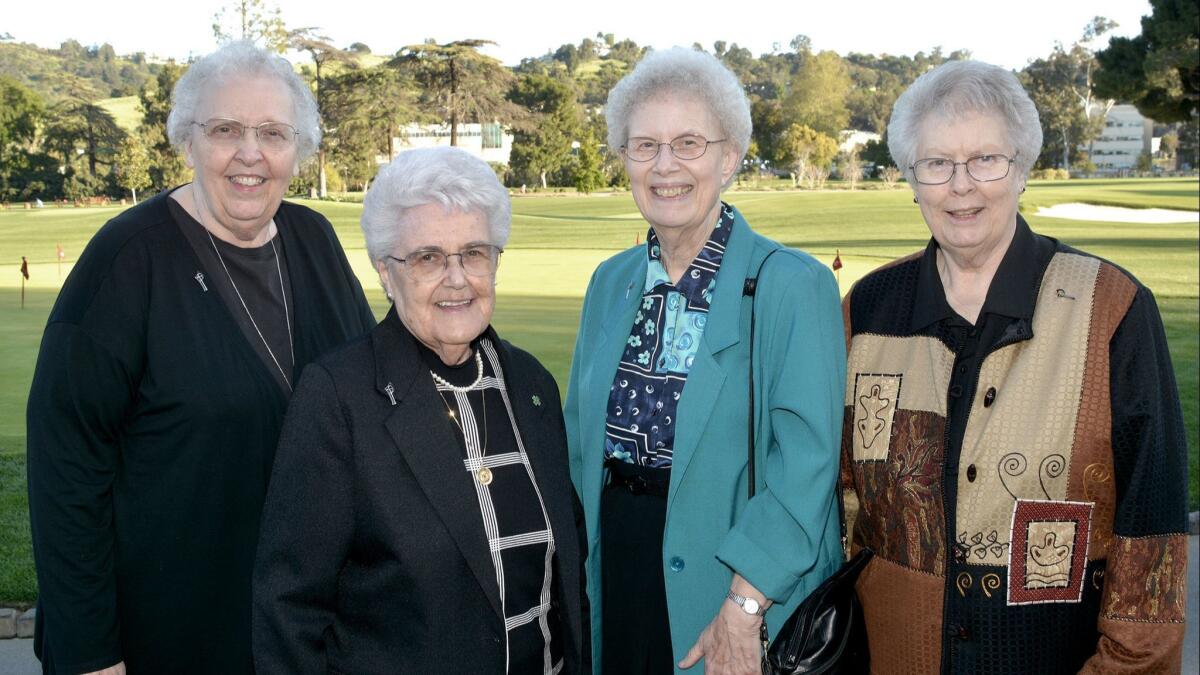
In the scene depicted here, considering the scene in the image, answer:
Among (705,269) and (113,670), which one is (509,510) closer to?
(705,269)

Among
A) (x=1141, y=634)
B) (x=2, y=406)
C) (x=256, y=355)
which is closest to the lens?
(x=1141, y=634)

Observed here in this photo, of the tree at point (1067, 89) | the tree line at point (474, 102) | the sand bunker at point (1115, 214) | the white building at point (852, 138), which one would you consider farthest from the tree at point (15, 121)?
the tree at point (1067, 89)

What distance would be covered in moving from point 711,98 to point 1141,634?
5.04 ft

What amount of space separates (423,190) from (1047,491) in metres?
1.49

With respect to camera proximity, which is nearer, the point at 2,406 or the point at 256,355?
the point at 256,355

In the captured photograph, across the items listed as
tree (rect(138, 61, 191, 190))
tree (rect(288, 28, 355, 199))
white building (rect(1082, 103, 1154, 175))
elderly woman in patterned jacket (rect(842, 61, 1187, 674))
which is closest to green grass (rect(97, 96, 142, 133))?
tree (rect(138, 61, 191, 190))

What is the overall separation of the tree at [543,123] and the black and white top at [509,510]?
20.2 metres

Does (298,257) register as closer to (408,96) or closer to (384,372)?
(384,372)

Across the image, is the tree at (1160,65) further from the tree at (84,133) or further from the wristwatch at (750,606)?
the wristwatch at (750,606)

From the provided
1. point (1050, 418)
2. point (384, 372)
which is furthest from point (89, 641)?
point (1050, 418)

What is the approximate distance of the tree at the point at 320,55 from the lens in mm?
15647

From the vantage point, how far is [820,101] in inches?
1017

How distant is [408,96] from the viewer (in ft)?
68.6

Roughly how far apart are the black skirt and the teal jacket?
66 millimetres
